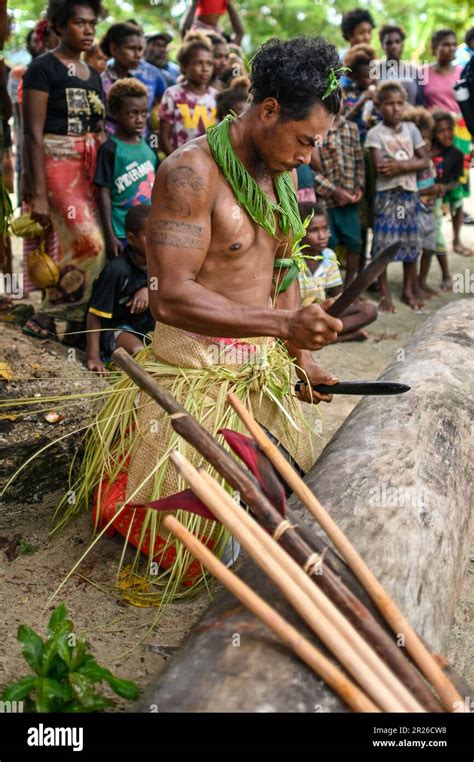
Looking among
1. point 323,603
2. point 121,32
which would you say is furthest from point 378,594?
point 121,32

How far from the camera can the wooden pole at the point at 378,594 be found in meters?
1.81

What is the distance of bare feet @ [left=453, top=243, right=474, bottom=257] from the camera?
8.02 m

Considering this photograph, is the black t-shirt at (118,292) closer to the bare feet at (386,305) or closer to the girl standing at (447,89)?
the bare feet at (386,305)

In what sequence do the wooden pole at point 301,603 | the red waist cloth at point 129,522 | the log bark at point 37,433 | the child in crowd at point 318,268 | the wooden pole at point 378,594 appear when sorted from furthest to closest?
the child in crowd at point 318,268, the log bark at point 37,433, the red waist cloth at point 129,522, the wooden pole at point 378,594, the wooden pole at point 301,603

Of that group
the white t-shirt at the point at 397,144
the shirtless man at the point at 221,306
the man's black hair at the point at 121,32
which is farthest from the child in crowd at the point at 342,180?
the shirtless man at the point at 221,306

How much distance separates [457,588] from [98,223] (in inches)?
130

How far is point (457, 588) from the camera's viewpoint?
7.91ft

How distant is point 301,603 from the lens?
177 cm

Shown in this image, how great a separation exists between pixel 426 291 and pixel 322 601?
5383 mm

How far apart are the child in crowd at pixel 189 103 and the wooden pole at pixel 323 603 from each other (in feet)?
14.3

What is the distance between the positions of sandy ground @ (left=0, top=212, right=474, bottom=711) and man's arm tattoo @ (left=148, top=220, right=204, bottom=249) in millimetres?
1154

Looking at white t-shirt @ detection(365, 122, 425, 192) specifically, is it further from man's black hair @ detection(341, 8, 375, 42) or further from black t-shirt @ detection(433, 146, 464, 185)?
man's black hair @ detection(341, 8, 375, 42)

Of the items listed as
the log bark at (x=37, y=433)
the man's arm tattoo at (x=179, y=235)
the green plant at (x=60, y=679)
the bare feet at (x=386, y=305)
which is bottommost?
the green plant at (x=60, y=679)
